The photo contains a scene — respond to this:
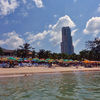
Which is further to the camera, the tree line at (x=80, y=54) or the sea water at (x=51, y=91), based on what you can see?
the tree line at (x=80, y=54)

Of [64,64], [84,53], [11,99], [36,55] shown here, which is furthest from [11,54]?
[11,99]

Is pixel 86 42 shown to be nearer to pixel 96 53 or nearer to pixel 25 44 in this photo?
pixel 96 53

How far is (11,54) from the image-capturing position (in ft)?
183

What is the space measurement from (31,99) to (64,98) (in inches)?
62.7

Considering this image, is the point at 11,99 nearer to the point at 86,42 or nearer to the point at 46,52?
the point at 46,52

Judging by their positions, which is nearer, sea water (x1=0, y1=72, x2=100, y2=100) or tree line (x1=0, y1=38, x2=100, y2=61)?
sea water (x1=0, y1=72, x2=100, y2=100)

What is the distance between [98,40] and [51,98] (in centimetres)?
7617

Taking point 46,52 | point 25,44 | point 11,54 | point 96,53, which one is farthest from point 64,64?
point 96,53

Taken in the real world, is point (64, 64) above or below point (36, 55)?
below

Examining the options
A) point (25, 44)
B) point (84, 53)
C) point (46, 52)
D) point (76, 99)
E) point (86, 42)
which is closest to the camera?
point (76, 99)

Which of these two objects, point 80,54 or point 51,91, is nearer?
point 51,91

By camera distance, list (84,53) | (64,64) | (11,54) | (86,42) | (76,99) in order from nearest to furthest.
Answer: (76,99), (64,64), (11,54), (84,53), (86,42)

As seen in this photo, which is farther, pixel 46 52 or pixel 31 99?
pixel 46 52

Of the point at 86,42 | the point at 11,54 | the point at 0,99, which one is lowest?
the point at 0,99
